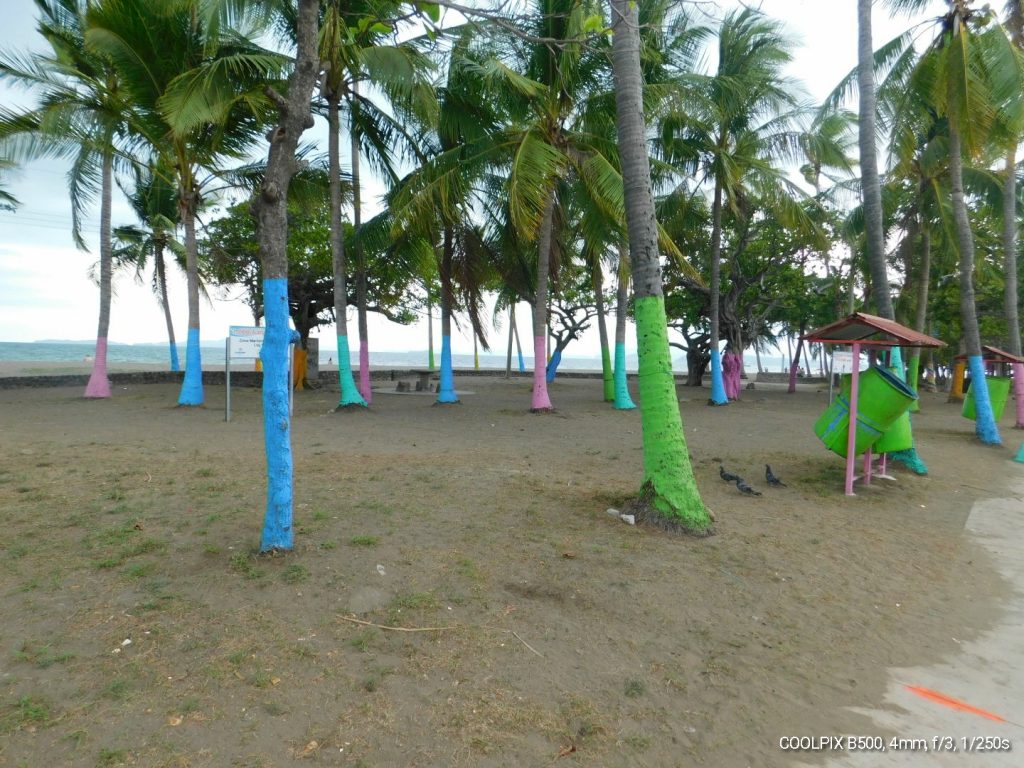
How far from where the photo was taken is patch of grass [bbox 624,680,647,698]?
2.94 meters

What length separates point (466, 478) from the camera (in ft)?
22.9

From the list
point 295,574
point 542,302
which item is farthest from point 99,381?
point 295,574

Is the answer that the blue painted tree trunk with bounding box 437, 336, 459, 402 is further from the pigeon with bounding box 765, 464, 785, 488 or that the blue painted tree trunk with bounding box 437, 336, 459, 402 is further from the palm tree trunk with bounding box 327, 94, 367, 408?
the pigeon with bounding box 765, 464, 785, 488

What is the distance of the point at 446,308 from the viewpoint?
51.0 feet

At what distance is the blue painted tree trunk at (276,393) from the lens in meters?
4.02

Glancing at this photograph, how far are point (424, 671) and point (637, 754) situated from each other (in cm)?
108

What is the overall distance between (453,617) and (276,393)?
6.12 feet

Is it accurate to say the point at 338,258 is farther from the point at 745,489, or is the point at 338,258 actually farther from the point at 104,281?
the point at 745,489

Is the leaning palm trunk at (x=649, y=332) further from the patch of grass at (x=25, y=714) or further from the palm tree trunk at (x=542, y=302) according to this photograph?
the palm tree trunk at (x=542, y=302)

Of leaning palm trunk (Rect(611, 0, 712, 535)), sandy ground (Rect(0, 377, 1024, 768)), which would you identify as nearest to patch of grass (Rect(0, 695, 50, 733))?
sandy ground (Rect(0, 377, 1024, 768))

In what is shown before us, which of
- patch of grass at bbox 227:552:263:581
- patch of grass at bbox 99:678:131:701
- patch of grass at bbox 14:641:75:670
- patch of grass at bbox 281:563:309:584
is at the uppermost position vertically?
patch of grass at bbox 227:552:263:581

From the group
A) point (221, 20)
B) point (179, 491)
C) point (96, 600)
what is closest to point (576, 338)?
point (221, 20)

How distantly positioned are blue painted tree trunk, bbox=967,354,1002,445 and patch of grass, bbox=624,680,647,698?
1179 centimetres

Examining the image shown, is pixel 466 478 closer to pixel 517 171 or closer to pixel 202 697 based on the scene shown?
pixel 202 697
